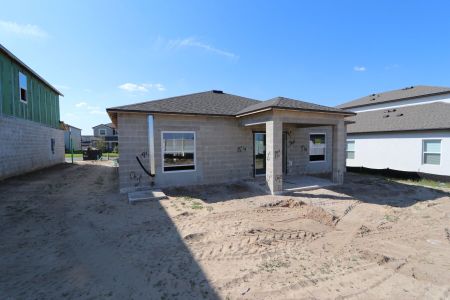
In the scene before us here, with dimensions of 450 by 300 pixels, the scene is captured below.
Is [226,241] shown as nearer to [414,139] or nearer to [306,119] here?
[306,119]

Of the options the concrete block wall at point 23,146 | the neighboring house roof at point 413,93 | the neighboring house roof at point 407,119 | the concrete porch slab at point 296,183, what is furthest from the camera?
the neighboring house roof at point 413,93

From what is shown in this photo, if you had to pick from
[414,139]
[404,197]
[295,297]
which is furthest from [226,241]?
[414,139]

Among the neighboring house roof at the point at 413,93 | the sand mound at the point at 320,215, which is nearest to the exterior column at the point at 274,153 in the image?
the sand mound at the point at 320,215

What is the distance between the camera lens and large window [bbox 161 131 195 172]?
366 inches

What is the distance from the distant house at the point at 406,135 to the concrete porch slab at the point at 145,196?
36.7ft

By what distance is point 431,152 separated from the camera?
1230 cm

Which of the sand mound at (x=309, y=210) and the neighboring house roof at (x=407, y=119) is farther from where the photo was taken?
the neighboring house roof at (x=407, y=119)

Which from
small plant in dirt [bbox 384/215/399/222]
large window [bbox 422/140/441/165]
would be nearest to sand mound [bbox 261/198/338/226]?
small plant in dirt [bbox 384/215/399/222]

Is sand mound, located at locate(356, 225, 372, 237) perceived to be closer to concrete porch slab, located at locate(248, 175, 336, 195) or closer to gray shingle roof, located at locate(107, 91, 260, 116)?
concrete porch slab, located at locate(248, 175, 336, 195)

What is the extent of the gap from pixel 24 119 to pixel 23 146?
1731 millimetres

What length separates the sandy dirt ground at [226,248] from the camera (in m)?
3.20

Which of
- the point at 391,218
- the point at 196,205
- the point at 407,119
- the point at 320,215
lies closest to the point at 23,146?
the point at 196,205

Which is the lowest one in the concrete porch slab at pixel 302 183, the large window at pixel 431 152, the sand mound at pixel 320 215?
the sand mound at pixel 320 215

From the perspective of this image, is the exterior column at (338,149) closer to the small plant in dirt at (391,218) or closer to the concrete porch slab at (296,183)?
the concrete porch slab at (296,183)
